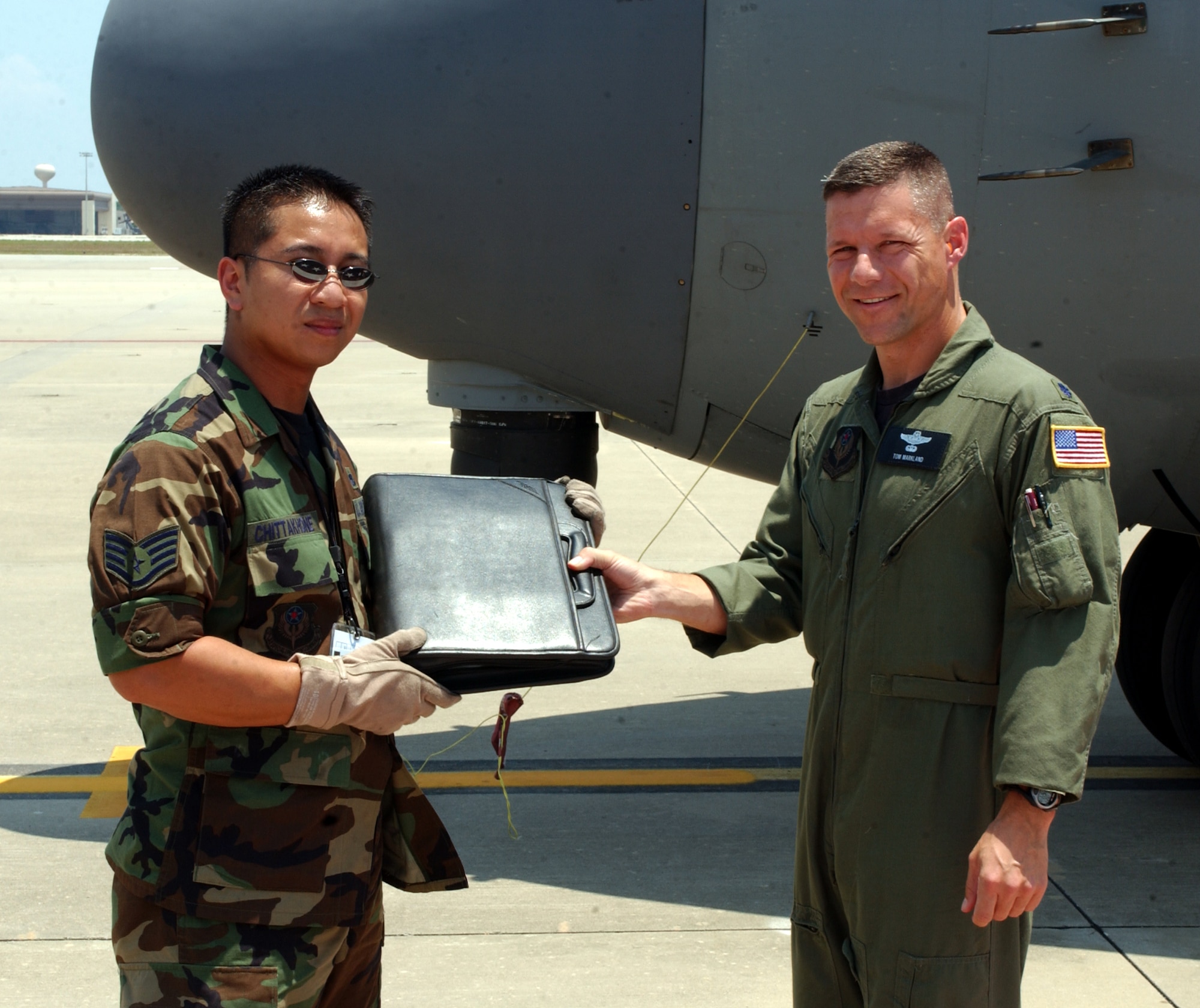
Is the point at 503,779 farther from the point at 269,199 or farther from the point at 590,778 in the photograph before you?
the point at 269,199

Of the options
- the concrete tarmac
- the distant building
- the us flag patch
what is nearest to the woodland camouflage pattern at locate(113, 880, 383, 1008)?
the concrete tarmac

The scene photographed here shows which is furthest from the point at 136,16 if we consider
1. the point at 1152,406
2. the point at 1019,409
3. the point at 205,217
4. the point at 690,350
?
the point at 1152,406

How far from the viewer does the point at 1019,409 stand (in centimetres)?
232

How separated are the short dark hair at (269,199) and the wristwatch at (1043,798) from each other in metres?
1.48

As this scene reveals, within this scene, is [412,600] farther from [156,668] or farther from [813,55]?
[813,55]

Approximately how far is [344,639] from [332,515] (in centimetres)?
24

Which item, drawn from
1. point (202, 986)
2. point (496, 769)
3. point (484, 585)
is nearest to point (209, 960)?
point (202, 986)

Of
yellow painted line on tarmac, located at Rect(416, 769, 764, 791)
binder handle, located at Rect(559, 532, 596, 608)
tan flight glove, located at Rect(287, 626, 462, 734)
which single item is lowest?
yellow painted line on tarmac, located at Rect(416, 769, 764, 791)

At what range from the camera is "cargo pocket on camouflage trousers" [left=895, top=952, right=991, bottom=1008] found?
234 centimetres

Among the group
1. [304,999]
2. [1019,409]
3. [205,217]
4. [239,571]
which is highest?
[205,217]

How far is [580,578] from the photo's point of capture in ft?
8.47

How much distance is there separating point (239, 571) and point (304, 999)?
730mm

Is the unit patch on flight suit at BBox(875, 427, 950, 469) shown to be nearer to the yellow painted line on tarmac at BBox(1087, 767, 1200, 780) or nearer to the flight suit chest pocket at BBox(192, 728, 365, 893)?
the flight suit chest pocket at BBox(192, 728, 365, 893)

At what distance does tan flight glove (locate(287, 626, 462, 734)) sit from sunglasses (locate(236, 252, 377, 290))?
0.62 metres
